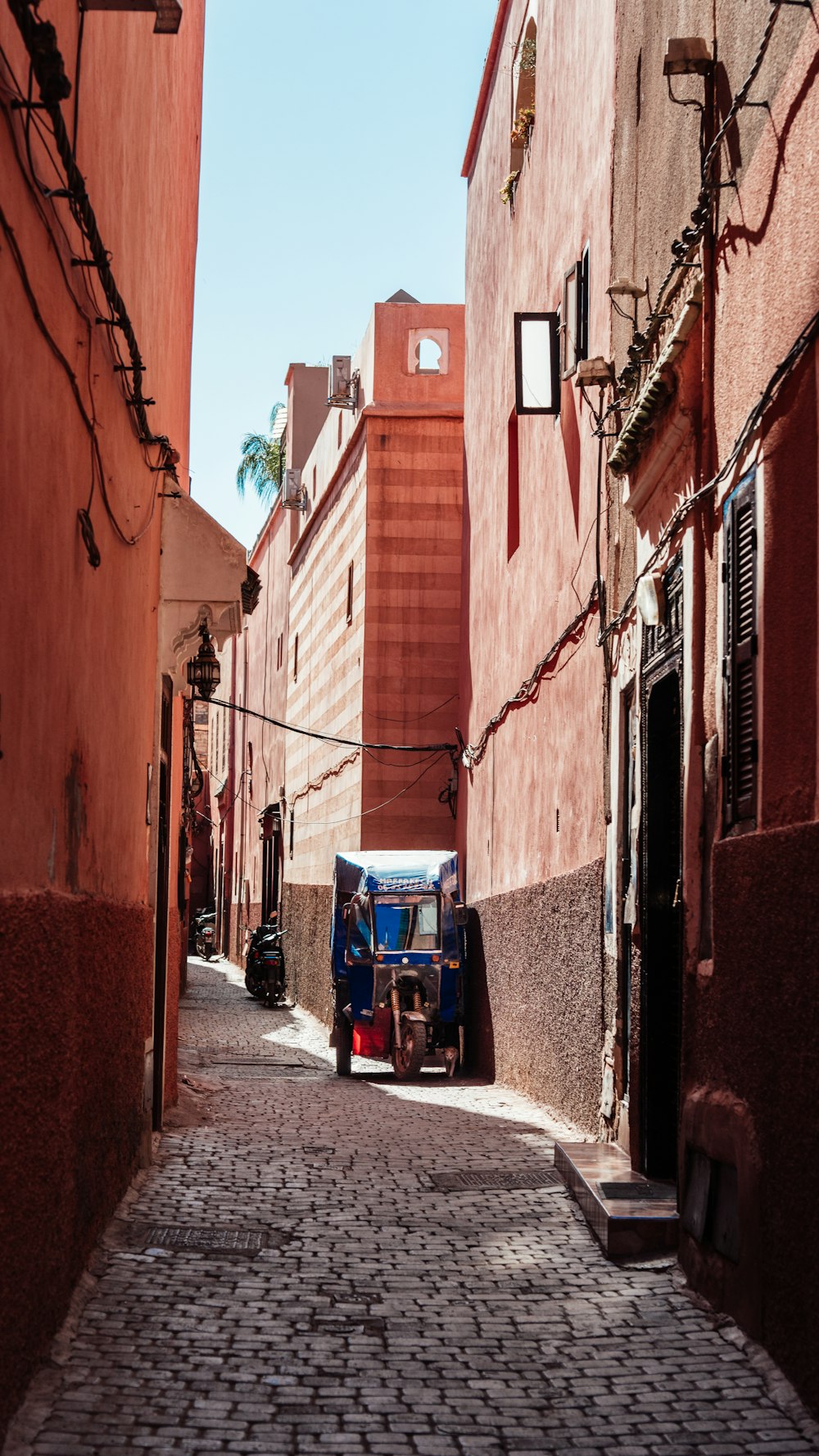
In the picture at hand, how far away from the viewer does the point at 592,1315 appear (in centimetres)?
586

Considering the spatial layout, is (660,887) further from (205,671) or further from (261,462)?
(261,462)

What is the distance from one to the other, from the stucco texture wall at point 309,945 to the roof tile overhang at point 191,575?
36.4 feet

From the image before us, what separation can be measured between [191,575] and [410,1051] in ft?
22.7

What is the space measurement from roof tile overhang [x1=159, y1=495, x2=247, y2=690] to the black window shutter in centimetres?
422

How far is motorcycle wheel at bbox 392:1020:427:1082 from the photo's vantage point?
15219 millimetres

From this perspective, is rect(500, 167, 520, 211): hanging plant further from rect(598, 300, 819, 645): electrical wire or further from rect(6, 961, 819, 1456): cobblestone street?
rect(6, 961, 819, 1456): cobblestone street

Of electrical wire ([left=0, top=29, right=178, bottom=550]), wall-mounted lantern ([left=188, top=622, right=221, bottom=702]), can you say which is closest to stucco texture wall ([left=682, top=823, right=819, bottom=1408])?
electrical wire ([left=0, top=29, right=178, bottom=550])

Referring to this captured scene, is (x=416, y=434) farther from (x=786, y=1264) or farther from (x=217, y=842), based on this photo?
(x=217, y=842)

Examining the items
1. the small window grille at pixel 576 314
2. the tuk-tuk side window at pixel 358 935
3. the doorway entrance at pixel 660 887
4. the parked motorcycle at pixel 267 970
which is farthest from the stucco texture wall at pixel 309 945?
the doorway entrance at pixel 660 887

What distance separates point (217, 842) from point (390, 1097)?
36.8 metres

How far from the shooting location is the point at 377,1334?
559 cm

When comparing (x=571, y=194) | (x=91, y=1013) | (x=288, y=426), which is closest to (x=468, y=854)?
(x=571, y=194)

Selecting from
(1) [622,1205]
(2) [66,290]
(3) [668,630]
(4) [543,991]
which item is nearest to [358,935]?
(4) [543,991]

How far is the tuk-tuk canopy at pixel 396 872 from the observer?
16.0 metres
